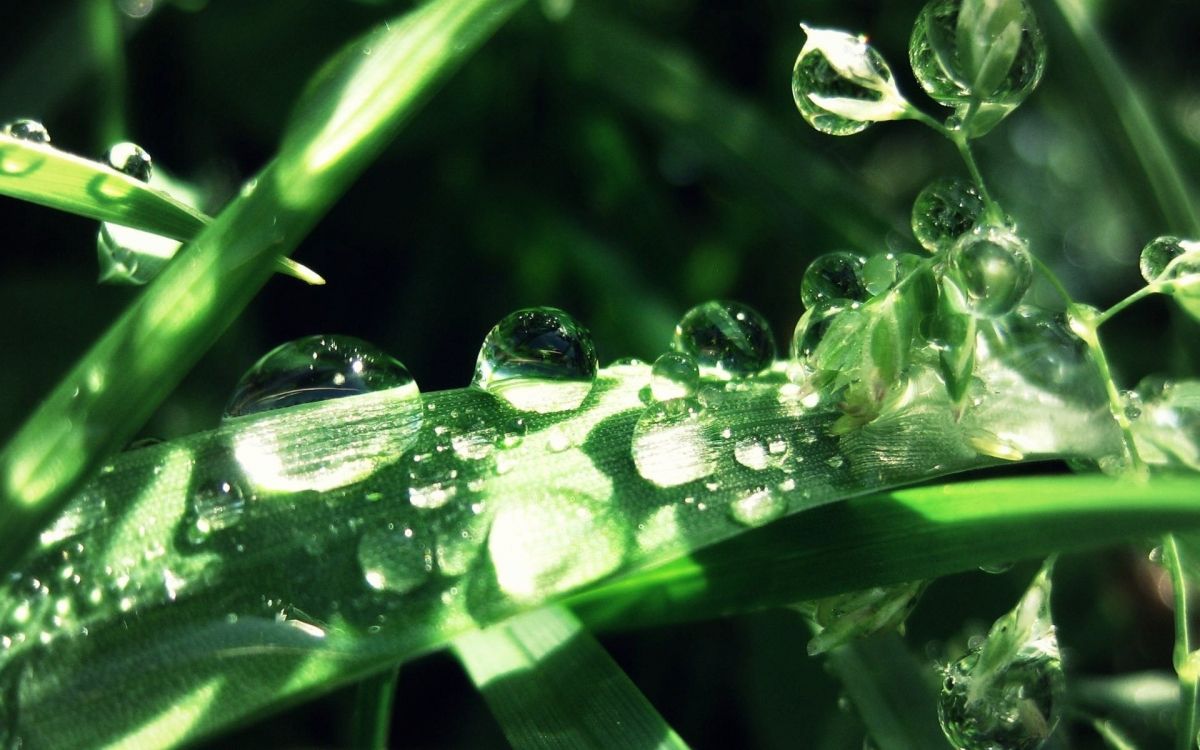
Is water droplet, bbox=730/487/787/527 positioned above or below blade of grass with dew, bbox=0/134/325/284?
below

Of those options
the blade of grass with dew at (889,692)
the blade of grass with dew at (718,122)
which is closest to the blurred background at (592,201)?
the blade of grass with dew at (718,122)

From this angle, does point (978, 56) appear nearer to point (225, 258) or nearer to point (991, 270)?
point (991, 270)

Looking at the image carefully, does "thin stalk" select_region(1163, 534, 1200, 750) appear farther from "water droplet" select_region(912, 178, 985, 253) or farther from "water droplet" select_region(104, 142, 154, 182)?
"water droplet" select_region(104, 142, 154, 182)

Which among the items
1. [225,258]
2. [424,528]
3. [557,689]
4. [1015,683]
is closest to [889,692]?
[1015,683]

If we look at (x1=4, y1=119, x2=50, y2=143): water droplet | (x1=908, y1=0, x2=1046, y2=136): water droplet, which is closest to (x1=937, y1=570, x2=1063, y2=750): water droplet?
(x1=908, y1=0, x2=1046, y2=136): water droplet

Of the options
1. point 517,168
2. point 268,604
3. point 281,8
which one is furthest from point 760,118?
point 268,604

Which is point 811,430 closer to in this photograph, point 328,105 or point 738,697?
point 328,105

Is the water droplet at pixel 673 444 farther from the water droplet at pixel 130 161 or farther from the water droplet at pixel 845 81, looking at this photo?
the water droplet at pixel 130 161
